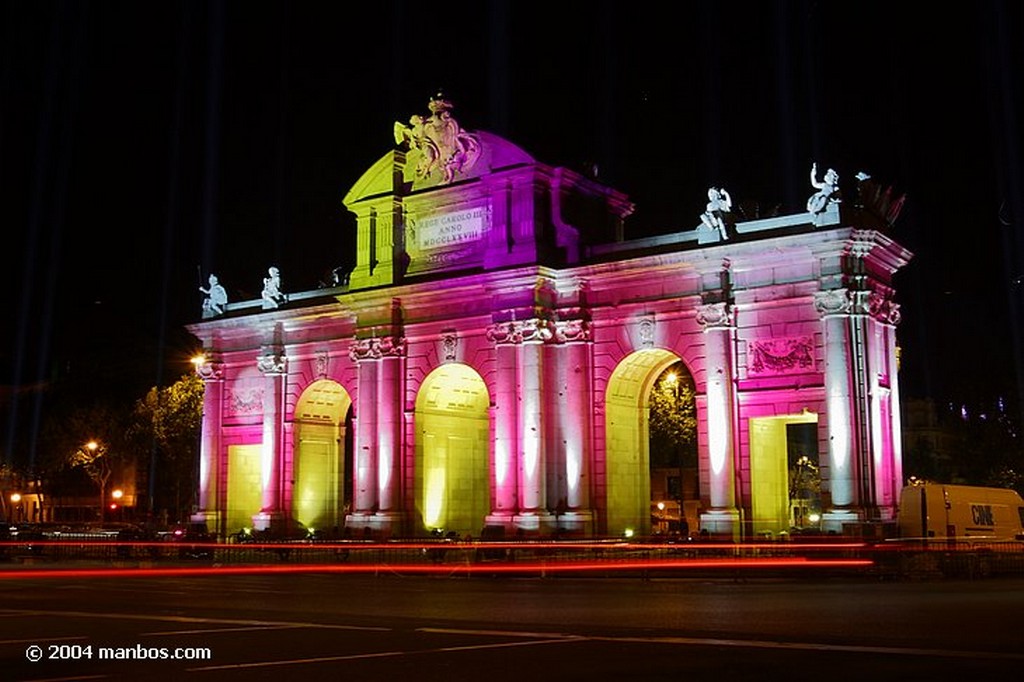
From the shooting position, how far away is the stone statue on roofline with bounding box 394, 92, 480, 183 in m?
51.2

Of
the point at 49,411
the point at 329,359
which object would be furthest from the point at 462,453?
the point at 49,411

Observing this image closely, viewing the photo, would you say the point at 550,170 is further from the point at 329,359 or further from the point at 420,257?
the point at 329,359

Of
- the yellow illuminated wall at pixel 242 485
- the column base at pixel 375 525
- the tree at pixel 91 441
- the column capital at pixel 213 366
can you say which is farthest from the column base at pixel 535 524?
the tree at pixel 91 441

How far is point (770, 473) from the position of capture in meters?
45.6

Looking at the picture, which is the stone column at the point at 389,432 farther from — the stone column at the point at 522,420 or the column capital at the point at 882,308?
the column capital at the point at 882,308

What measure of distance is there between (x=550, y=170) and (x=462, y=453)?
1506cm

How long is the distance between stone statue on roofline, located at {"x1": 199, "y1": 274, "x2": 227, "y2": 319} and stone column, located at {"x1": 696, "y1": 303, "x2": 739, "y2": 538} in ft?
91.3

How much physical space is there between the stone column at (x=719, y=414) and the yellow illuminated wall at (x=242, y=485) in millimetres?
25428

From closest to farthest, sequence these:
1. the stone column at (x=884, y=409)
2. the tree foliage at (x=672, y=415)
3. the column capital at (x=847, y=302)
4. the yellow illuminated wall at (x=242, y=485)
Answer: the stone column at (x=884, y=409) < the column capital at (x=847, y=302) < the yellow illuminated wall at (x=242, y=485) < the tree foliage at (x=672, y=415)

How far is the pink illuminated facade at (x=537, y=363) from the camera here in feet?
141

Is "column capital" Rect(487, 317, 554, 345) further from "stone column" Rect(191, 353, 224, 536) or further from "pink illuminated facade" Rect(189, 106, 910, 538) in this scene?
"stone column" Rect(191, 353, 224, 536)

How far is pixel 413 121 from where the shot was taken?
52.8 meters

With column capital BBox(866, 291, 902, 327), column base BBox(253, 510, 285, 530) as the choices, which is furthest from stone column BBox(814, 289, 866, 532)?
column base BBox(253, 510, 285, 530)

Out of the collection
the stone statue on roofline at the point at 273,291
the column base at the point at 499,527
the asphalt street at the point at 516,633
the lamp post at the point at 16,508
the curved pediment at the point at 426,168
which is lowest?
the asphalt street at the point at 516,633
